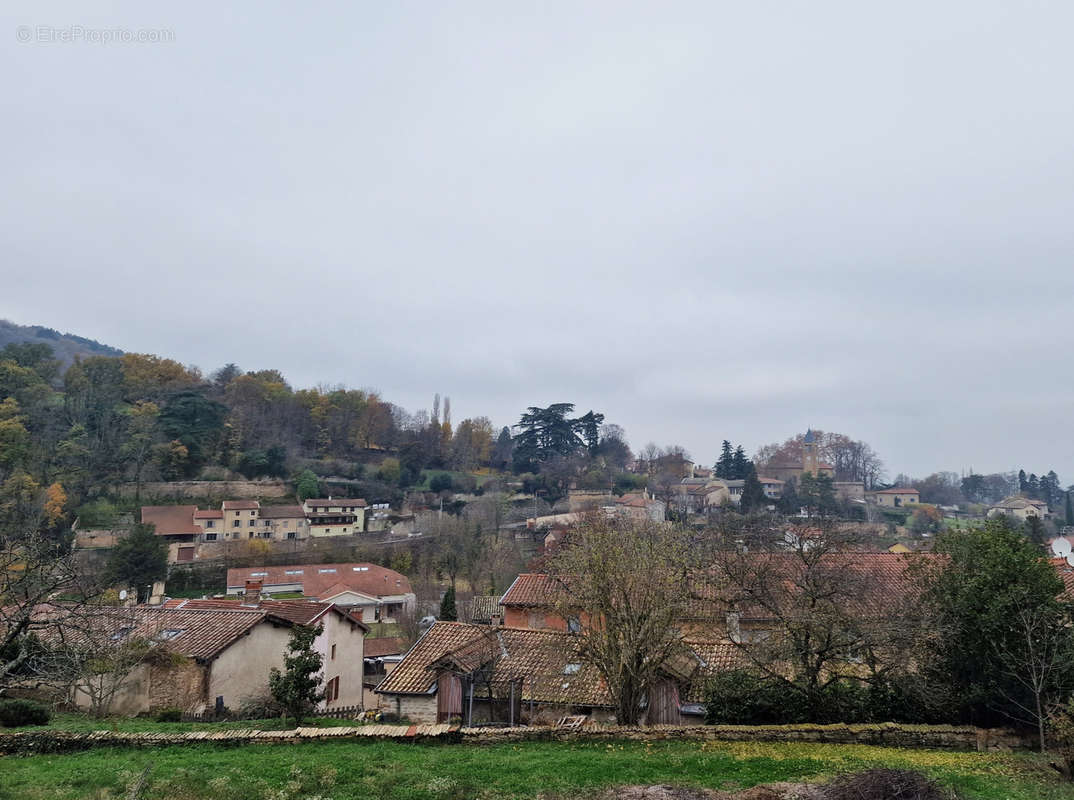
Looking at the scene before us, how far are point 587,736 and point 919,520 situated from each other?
8433 centimetres

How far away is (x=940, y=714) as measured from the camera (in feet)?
44.6

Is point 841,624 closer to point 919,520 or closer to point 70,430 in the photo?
point 70,430

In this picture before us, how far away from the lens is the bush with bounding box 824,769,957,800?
27.0ft

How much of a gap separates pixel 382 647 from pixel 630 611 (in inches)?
864

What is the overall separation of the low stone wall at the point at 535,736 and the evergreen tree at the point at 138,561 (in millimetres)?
35905

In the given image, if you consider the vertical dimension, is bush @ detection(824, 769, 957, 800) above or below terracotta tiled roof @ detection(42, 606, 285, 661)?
above

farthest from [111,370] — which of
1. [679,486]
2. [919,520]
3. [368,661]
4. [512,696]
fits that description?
[919,520]

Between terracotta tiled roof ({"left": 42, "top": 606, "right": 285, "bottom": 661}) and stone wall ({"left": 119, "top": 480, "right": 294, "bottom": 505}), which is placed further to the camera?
stone wall ({"left": 119, "top": 480, "right": 294, "bottom": 505})

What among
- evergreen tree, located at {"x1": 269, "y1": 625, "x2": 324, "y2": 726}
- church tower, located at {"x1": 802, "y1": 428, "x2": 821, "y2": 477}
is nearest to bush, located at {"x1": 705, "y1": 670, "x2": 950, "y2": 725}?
evergreen tree, located at {"x1": 269, "y1": 625, "x2": 324, "y2": 726}

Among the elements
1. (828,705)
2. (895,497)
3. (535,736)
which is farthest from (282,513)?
(895,497)

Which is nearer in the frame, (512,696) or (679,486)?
(512,696)

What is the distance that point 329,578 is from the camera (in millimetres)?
48812

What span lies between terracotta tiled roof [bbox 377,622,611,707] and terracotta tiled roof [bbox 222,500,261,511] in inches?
1944

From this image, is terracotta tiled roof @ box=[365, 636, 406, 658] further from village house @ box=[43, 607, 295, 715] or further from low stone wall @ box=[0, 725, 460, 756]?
low stone wall @ box=[0, 725, 460, 756]
